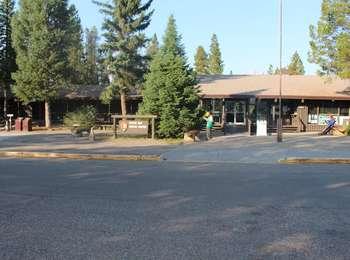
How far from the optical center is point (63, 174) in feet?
41.4

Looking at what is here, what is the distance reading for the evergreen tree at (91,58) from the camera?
2314 inches

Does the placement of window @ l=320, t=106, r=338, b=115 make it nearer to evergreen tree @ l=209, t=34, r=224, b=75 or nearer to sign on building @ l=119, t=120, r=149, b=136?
sign on building @ l=119, t=120, r=149, b=136

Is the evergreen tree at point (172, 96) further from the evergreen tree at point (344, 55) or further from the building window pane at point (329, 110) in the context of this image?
the building window pane at point (329, 110)

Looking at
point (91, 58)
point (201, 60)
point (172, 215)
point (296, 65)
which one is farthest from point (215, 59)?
point (172, 215)

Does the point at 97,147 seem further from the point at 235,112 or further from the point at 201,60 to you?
the point at 201,60

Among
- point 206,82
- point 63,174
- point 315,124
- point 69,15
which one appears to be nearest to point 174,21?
point 206,82

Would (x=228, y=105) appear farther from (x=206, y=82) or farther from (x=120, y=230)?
(x=120, y=230)

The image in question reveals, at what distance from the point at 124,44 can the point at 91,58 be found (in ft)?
109

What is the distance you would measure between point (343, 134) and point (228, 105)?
10.9 metres

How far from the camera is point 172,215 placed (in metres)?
7.71

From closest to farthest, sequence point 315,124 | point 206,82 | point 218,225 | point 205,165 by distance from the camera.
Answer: point 218,225, point 205,165, point 315,124, point 206,82

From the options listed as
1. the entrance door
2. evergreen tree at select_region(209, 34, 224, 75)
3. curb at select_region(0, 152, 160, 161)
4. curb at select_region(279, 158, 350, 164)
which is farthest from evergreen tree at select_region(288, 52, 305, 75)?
curb at select_region(0, 152, 160, 161)

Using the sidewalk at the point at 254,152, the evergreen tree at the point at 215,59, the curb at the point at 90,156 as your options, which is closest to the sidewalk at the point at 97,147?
the curb at the point at 90,156

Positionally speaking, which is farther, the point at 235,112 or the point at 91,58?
the point at 91,58
